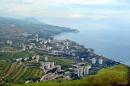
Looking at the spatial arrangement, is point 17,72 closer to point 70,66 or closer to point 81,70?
point 81,70

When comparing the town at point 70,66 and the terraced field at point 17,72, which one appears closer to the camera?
the terraced field at point 17,72

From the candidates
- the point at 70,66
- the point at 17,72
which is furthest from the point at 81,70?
the point at 17,72

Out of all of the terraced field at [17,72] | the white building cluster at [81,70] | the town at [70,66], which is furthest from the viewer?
the white building cluster at [81,70]

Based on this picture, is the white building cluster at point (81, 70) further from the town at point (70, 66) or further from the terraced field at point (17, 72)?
the terraced field at point (17, 72)

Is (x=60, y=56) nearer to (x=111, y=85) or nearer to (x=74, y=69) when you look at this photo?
(x=74, y=69)

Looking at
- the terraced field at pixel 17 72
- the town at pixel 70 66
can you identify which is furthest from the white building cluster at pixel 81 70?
the terraced field at pixel 17 72

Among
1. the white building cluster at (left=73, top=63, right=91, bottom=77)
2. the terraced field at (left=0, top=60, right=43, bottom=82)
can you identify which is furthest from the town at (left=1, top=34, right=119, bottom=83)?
the terraced field at (left=0, top=60, right=43, bottom=82)

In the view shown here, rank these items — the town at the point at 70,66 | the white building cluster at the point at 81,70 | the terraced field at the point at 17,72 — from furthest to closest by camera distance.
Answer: the white building cluster at the point at 81,70, the town at the point at 70,66, the terraced field at the point at 17,72

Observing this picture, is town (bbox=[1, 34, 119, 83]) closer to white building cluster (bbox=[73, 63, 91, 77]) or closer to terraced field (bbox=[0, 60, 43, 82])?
white building cluster (bbox=[73, 63, 91, 77])

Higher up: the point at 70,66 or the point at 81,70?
the point at 70,66
